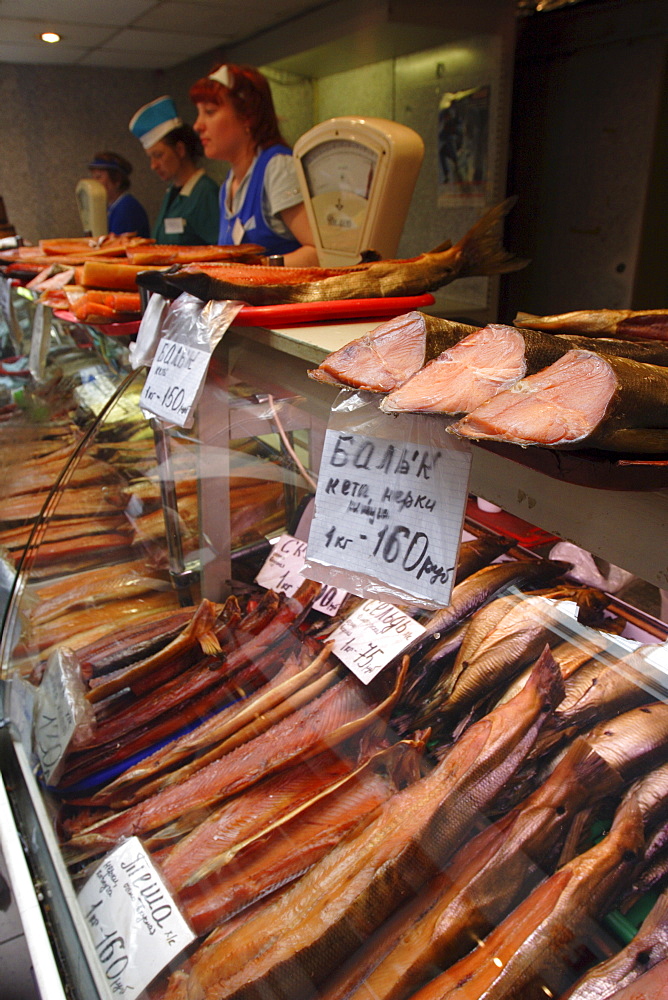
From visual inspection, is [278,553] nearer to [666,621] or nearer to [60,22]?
[666,621]

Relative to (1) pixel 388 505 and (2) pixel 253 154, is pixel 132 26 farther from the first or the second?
(1) pixel 388 505

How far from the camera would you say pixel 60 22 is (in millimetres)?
5043

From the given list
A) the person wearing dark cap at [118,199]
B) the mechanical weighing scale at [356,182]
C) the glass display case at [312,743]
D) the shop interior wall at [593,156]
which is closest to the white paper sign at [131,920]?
the glass display case at [312,743]

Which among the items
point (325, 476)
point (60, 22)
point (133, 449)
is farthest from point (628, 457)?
point (60, 22)

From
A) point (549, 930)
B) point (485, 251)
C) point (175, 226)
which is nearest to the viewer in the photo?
point (549, 930)

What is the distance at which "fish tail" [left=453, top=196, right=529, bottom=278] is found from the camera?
144 centimetres

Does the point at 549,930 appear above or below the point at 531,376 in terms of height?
below

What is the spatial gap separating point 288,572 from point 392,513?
0.75 meters

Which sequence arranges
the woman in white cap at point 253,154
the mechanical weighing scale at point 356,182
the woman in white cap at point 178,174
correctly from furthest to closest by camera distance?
the woman in white cap at point 178,174, the woman in white cap at point 253,154, the mechanical weighing scale at point 356,182

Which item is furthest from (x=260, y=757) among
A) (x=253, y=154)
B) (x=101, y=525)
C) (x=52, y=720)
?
(x=253, y=154)

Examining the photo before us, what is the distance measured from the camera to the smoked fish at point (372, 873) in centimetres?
91

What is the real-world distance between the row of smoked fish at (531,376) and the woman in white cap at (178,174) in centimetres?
404

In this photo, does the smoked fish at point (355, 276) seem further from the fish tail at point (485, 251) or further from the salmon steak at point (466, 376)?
the salmon steak at point (466, 376)

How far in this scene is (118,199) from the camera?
5.93m
